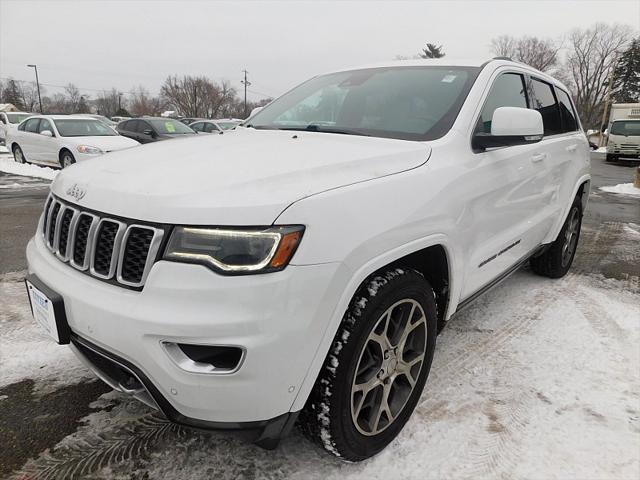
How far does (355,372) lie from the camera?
1.76m

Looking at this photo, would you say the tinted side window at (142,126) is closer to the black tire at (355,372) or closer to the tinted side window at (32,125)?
the tinted side window at (32,125)

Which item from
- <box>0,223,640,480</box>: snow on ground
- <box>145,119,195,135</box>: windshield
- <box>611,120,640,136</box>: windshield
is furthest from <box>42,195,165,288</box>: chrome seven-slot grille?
<box>611,120,640,136</box>: windshield

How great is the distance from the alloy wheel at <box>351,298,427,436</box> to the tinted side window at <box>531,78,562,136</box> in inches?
86.3

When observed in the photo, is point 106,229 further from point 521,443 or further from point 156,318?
point 521,443

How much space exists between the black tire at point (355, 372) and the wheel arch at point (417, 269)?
2.5 inches

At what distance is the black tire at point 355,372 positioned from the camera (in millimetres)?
1689

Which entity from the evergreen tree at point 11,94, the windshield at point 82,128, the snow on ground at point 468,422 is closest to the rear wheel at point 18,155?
the windshield at point 82,128

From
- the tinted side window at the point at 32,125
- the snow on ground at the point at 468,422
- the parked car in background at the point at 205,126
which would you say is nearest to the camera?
the snow on ground at the point at 468,422

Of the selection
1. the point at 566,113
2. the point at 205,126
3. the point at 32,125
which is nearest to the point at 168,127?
the point at 32,125

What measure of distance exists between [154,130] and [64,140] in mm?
2798

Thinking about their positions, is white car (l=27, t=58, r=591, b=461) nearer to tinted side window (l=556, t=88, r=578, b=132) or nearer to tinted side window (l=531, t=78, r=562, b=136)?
tinted side window (l=531, t=78, r=562, b=136)

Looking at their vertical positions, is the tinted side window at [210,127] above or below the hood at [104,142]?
above

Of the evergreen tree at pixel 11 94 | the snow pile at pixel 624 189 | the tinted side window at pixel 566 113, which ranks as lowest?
the snow pile at pixel 624 189

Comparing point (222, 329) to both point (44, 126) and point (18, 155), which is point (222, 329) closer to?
point (44, 126)
